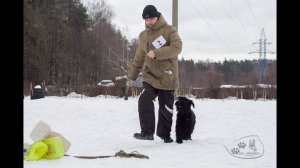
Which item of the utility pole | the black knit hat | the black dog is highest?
the utility pole

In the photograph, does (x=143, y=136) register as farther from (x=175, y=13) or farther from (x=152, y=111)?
(x=175, y=13)

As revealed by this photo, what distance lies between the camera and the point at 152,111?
495cm

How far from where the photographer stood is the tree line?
34.5 meters

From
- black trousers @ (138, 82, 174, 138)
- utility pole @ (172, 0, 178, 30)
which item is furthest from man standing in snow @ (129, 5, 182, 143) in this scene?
utility pole @ (172, 0, 178, 30)

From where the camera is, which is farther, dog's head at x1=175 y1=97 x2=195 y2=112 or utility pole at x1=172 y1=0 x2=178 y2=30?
utility pole at x1=172 y1=0 x2=178 y2=30

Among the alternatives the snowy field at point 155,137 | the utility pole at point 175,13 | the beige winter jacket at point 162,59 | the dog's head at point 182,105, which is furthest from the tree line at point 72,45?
the dog's head at point 182,105

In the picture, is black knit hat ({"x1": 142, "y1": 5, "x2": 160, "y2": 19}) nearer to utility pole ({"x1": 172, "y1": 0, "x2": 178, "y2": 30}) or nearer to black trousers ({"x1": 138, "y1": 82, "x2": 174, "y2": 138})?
black trousers ({"x1": 138, "y1": 82, "x2": 174, "y2": 138})

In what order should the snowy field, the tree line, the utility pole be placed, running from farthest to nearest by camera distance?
the tree line < the utility pole < the snowy field

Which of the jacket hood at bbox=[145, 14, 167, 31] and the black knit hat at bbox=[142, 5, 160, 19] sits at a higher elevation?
the black knit hat at bbox=[142, 5, 160, 19]

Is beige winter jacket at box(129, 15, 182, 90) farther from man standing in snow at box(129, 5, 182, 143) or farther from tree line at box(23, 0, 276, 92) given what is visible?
tree line at box(23, 0, 276, 92)

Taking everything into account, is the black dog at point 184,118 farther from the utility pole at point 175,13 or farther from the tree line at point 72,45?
the tree line at point 72,45

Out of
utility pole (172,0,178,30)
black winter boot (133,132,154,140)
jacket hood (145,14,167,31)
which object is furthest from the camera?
utility pole (172,0,178,30)

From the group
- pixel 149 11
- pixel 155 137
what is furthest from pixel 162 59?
pixel 155 137

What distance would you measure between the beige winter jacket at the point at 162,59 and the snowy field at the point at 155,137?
724mm
